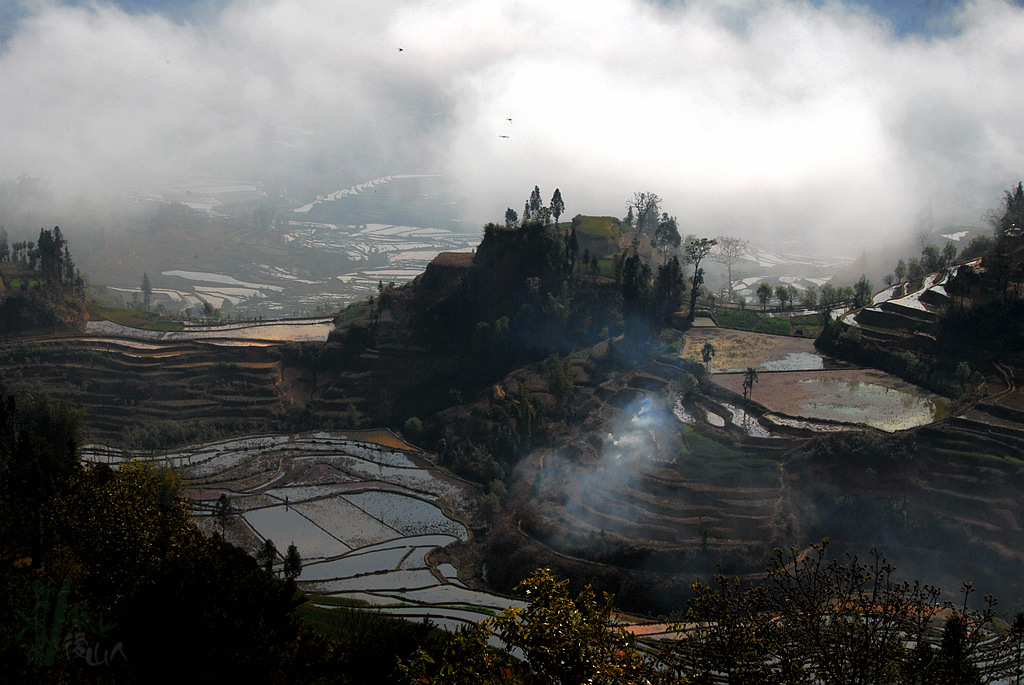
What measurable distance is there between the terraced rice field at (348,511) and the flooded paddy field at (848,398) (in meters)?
20.1

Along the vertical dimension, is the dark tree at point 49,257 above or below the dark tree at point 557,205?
below

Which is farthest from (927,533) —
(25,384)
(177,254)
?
(177,254)

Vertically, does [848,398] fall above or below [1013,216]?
below

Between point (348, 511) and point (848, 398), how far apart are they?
31.6 metres

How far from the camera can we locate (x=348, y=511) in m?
47.8

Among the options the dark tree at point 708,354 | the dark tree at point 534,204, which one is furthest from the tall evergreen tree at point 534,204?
the dark tree at point 708,354

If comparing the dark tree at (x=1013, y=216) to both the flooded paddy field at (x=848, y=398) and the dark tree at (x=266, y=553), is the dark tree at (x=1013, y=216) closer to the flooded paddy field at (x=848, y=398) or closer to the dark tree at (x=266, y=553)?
the flooded paddy field at (x=848, y=398)

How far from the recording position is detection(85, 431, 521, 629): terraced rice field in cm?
3762

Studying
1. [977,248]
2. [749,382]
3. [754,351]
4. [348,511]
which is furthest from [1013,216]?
[348,511]

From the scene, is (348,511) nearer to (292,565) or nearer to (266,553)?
(266,553)

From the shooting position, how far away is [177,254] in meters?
151

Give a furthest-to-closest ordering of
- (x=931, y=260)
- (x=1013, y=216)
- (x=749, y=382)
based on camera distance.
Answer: (x=931, y=260)
(x=1013, y=216)
(x=749, y=382)

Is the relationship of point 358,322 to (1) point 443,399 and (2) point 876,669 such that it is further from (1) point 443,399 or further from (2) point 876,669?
(2) point 876,669

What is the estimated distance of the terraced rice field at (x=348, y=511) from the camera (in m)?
37.6
